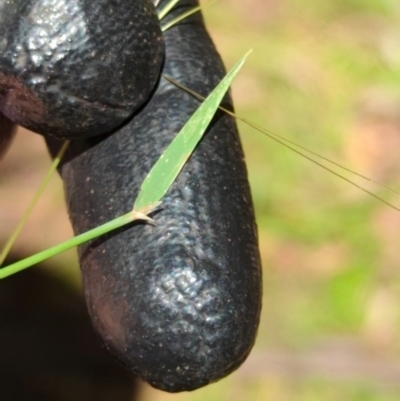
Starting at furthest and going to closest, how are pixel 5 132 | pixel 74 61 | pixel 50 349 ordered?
pixel 50 349 < pixel 5 132 < pixel 74 61

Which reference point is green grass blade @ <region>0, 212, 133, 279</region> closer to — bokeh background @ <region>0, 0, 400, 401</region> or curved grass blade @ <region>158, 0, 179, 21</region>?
curved grass blade @ <region>158, 0, 179, 21</region>

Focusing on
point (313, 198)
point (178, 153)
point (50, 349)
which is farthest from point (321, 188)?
point (178, 153)

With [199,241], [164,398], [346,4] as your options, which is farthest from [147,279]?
[346,4]

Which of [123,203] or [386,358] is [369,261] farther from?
[123,203]

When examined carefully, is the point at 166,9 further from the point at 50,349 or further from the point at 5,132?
the point at 50,349

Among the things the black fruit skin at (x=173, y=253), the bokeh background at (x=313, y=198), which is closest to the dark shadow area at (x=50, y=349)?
the bokeh background at (x=313, y=198)

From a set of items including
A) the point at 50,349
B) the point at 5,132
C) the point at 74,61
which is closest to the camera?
the point at 74,61

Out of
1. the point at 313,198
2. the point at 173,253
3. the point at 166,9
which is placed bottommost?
the point at 313,198
